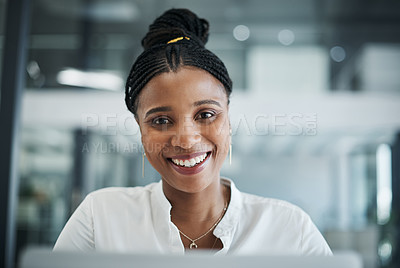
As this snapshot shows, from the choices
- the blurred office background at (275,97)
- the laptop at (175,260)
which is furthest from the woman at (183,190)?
the blurred office background at (275,97)

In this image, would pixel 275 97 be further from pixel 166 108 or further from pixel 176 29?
pixel 166 108

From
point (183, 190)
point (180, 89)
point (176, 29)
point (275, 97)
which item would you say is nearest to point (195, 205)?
point (183, 190)

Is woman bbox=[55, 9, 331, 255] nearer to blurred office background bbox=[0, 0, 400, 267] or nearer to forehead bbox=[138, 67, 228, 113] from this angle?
forehead bbox=[138, 67, 228, 113]

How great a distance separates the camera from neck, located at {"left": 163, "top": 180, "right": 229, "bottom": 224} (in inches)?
44.4

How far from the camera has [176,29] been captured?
1127 millimetres

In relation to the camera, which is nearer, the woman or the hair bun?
the woman

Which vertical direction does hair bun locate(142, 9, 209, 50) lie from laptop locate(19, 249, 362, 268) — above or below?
above

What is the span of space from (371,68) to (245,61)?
1.17m

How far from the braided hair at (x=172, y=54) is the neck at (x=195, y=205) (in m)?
0.24

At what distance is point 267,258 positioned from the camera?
1.74ft

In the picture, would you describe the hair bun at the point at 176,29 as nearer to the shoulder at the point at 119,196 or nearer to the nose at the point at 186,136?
the nose at the point at 186,136

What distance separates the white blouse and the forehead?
0.85ft

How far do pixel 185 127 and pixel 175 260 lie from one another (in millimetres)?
492

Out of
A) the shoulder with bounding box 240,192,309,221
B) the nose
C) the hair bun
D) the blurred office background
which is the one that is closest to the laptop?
the nose
